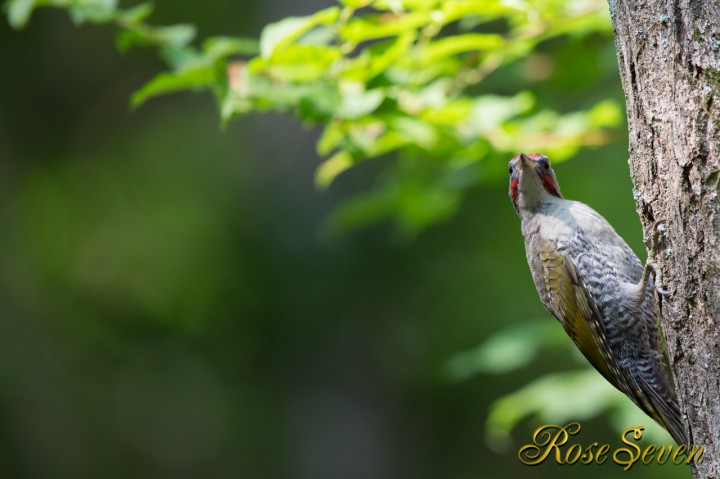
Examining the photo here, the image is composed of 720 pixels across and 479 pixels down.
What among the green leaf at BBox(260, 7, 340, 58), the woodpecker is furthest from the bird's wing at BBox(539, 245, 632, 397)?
the green leaf at BBox(260, 7, 340, 58)

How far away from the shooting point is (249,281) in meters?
8.18

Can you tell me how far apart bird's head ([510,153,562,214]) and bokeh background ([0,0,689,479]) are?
4.20 metres

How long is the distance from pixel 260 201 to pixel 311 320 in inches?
52.6

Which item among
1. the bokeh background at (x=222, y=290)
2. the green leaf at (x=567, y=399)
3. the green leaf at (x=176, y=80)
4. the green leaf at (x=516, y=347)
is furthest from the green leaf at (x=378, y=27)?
the bokeh background at (x=222, y=290)

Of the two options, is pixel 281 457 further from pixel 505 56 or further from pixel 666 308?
pixel 666 308

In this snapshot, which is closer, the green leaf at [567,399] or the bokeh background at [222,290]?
the green leaf at [567,399]

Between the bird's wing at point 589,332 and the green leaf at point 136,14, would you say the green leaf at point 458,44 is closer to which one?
the bird's wing at point 589,332

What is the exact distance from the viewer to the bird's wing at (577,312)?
2803 mm

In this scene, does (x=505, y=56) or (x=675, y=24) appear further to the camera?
(x=505, y=56)

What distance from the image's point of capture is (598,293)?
9.81ft

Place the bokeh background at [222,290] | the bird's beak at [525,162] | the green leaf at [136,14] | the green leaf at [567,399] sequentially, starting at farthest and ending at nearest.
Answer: the bokeh background at [222,290] → the green leaf at [567,399] → the bird's beak at [525,162] → the green leaf at [136,14]

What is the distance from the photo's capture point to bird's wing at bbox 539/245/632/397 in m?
2.80

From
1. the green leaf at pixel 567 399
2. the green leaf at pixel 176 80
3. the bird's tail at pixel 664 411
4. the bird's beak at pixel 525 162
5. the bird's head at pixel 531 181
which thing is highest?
the green leaf at pixel 176 80

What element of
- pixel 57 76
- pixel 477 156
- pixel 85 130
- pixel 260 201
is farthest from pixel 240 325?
pixel 477 156
